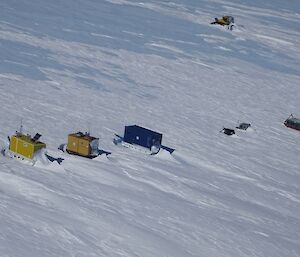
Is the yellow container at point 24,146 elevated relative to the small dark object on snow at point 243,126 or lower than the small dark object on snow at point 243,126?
elevated

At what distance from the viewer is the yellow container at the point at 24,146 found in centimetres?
1253

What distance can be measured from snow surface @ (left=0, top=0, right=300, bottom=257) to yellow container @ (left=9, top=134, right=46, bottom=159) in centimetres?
29

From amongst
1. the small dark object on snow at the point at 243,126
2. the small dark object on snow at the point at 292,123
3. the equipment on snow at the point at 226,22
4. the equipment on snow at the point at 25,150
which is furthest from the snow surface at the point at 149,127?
the equipment on snow at the point at 226,22

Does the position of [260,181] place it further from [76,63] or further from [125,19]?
[125,19]

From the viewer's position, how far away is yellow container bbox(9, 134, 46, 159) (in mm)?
12533

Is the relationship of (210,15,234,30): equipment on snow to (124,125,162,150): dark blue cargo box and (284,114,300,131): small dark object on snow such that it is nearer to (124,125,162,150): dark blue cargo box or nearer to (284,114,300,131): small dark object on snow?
(284,114,300,131): small dark object on snow

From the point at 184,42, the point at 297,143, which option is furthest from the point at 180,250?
the point at 184,42

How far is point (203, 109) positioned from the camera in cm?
2095

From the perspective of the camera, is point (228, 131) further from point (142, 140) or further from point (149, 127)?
point (142, 140)

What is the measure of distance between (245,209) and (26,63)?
11976 mm

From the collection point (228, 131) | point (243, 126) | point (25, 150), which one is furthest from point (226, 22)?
point (25, 150)

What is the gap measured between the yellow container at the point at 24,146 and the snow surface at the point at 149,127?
0.29 m

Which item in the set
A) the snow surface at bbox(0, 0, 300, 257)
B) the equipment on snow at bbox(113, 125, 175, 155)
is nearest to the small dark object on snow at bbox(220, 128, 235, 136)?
the snow surface at bbox(0, 0, 300, 257)

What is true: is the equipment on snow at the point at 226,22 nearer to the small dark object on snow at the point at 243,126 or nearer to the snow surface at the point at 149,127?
the snow surface at the point at 149,127
